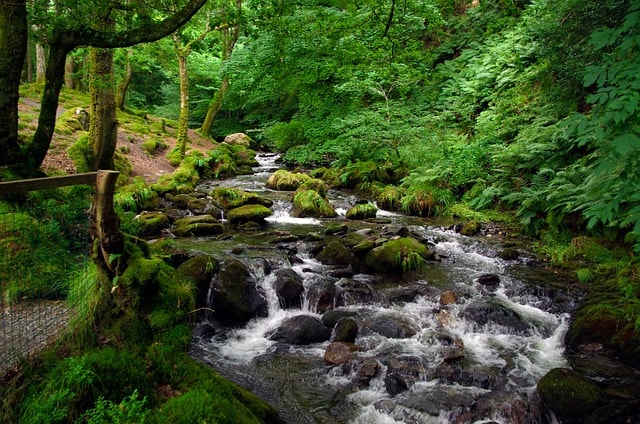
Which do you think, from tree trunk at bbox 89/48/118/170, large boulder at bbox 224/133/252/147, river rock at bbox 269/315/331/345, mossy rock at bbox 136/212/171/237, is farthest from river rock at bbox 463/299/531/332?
large boulder at bbox 224/133/252/147

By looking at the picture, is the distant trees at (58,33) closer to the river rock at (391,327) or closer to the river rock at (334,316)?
the river rock at (334,316)

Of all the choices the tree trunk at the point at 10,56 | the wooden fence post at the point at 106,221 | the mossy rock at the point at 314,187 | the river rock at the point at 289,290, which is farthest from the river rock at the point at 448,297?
the tree trunk at the point at 10,56

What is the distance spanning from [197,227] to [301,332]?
5.09 meters

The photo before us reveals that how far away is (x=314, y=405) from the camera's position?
16.4ft

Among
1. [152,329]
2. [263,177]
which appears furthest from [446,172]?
[152,329]

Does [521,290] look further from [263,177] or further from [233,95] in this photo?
[233,95]

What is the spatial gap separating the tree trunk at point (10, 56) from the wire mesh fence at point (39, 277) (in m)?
2.57

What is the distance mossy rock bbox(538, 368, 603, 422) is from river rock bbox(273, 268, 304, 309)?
4.07 meters

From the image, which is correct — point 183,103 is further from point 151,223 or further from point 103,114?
point 151,223

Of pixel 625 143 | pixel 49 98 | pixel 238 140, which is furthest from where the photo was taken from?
pixel 238 140

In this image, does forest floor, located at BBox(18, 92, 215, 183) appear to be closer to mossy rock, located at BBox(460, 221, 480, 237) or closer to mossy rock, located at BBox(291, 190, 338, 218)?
mossy rock, located at BBox(291, 190, 338, 218)

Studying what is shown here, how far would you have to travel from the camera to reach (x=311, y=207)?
41.8 ft

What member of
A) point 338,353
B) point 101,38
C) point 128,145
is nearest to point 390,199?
point 338,353

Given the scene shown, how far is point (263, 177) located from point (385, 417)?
15.3m
